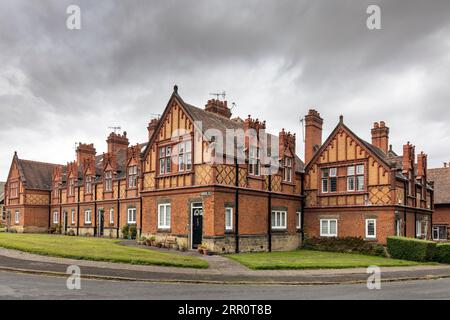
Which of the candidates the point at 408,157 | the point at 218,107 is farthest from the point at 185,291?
the point at 408,157

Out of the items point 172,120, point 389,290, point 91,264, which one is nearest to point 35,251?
point 91,264

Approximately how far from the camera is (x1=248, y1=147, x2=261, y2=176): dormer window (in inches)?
1250

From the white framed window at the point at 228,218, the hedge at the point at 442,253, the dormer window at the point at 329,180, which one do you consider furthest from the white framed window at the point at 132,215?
the hedge at the point at 442,253

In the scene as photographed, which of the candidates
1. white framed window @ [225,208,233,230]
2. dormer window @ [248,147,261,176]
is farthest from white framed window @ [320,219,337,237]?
white framed window @ [225,208,233,230]

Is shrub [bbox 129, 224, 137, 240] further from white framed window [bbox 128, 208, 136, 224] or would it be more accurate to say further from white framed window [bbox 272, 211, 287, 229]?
white framed window [bbox 272, 211, 287, 229]

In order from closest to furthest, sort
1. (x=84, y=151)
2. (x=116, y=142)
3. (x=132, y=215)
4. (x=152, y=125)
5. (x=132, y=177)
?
(x=132, y=215) < (x=132, y=177) < (x=152, y=125) < (x=116, y=142) < (x=84, y=151)

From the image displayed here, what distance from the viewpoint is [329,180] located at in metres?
36.4

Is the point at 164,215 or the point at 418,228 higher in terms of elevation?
the point at 164,215

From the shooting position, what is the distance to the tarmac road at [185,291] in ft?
45.2

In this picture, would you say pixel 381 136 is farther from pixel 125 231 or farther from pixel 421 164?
pixel 125 231

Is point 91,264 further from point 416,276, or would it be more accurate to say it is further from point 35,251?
point 416,276

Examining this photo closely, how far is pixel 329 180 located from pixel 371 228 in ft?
17.0

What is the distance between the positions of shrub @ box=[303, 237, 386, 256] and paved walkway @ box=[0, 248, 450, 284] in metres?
8.66

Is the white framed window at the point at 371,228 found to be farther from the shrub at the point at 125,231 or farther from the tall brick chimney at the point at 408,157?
the shrub at the point at 125,231
